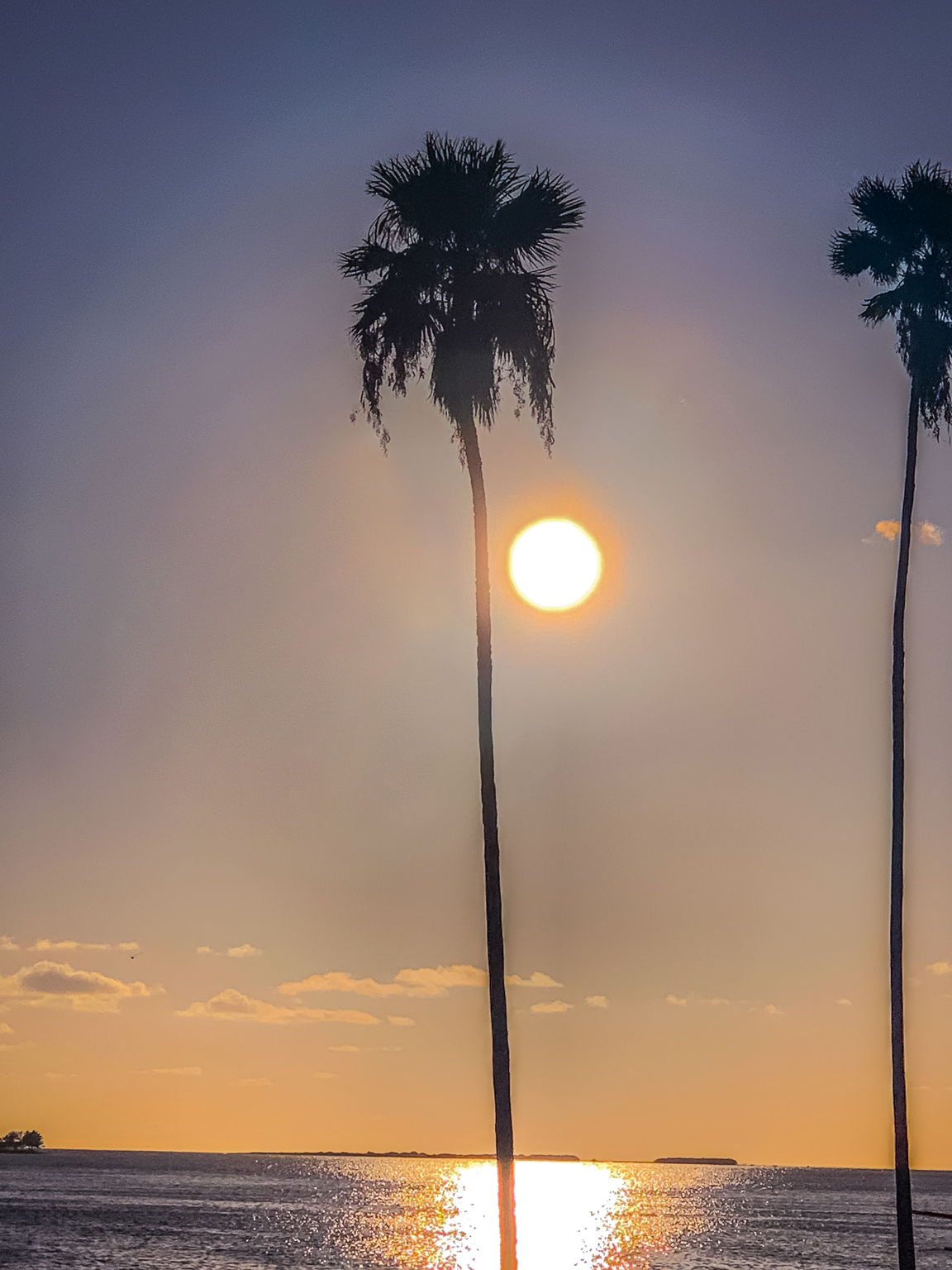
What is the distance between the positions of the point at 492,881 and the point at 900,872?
1039 centimetres

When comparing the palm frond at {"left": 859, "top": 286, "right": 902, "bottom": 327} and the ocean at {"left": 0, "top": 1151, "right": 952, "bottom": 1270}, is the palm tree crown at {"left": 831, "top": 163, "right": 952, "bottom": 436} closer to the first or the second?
the palm frond at {"left": 859, "top": 286, "right": 902, "bottom": 327}

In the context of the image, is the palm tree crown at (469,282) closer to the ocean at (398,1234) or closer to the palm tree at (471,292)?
the palm tree at (471,292)

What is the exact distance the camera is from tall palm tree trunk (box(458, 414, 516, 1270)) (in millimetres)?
23094

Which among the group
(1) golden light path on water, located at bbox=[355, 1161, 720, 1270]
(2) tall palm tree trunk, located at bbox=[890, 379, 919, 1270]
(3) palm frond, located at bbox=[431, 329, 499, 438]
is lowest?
(1) golden light path on water, located at bbox=[355, 1161, 720, 1270]

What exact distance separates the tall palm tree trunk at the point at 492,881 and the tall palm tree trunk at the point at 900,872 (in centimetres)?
889

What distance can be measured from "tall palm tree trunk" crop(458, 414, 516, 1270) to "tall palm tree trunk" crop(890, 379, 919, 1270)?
889 centimetres

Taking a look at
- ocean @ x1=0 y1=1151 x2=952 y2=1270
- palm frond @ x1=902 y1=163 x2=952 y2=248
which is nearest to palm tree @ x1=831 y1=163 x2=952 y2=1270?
palm frond @ x1=902 y1=163 x2=952 y2=248

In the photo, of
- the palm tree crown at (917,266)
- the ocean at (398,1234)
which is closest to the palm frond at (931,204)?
the palm tree crown at (917,266)

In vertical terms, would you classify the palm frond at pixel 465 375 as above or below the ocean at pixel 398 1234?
above

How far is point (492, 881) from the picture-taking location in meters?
25.0

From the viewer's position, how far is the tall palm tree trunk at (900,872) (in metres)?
29.8

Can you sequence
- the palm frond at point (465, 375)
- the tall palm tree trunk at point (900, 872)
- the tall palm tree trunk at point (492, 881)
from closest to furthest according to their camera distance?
the tall palm tree trunk at point (492, 881), the palm frond at point (465, 375), the tall palm tree trunk at point (900, 872)

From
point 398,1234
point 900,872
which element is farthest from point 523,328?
point 398,1234

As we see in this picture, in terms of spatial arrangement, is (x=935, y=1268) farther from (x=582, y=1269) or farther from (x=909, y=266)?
(x=909, y=266)
